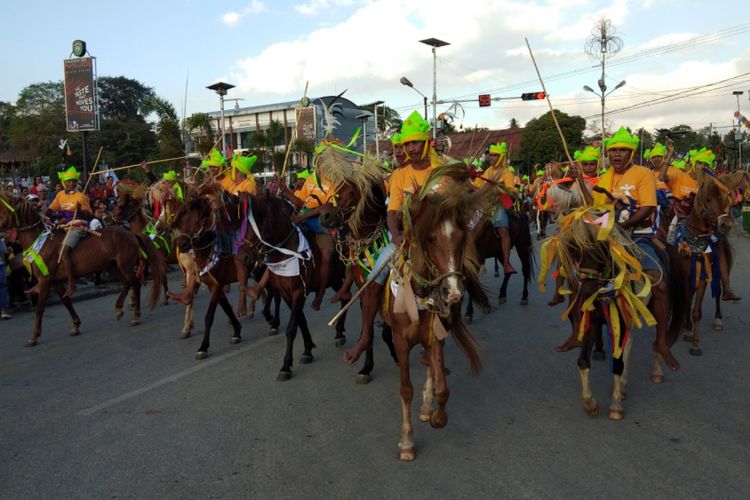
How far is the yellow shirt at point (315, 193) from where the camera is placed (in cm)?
671

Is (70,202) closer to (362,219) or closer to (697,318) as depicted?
(362,219)

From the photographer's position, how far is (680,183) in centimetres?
820

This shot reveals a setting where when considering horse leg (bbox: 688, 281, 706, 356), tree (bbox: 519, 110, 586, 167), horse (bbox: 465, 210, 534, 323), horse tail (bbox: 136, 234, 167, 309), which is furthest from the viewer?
tree (bbox: 519, 110, 586, 167)

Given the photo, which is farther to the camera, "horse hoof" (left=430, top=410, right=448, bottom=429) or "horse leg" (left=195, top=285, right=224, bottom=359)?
"horse leg" (left=195, top=285, right=224, bottom=359)

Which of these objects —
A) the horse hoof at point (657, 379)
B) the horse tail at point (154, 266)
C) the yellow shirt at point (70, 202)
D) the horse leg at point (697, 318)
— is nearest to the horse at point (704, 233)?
the horse leg at point (697, 318)

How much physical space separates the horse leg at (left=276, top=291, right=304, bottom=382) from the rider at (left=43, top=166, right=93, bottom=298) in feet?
14.5

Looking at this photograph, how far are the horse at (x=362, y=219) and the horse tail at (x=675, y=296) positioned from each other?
288 cm

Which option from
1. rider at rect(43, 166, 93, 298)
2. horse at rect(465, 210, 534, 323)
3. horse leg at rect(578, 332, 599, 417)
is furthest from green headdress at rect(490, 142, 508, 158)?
rider at rect(43, 166, 93, 298)

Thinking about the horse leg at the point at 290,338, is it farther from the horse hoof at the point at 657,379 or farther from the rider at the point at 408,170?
the horse hoof at the point at 657,379

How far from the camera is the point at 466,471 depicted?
4.14m

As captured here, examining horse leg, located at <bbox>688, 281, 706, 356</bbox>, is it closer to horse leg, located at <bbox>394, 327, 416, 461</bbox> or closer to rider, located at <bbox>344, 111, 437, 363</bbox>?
rider, located at <bbox>344, 111, 437, 363</bbox>

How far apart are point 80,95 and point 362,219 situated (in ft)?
56.5

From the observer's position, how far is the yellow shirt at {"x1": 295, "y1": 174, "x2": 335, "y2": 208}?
264 inches

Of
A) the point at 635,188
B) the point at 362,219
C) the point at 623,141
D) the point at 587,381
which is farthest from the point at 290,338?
the point at 623,141
